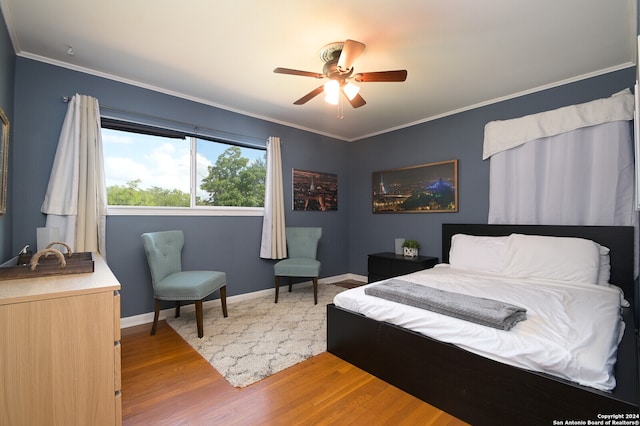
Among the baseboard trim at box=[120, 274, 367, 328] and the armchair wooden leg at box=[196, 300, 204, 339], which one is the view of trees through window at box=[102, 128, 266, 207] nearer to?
the baseboard trim at box=[120, 274, 367, 328]

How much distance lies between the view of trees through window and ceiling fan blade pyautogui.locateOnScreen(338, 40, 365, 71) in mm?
2159

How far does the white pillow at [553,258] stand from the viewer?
2.44 meters

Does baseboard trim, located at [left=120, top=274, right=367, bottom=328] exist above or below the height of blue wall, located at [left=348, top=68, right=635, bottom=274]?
below

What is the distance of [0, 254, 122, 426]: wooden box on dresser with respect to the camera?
3.67 feet

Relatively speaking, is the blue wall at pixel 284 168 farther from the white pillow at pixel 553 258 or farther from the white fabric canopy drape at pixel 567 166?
the white pillow at pixel 553 258

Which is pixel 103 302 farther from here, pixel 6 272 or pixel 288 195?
pixel 288 195

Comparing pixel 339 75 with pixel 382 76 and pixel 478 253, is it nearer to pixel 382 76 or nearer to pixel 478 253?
pixel 382 76

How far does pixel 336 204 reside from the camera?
494 cm

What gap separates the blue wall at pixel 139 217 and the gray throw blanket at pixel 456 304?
210 centimetres

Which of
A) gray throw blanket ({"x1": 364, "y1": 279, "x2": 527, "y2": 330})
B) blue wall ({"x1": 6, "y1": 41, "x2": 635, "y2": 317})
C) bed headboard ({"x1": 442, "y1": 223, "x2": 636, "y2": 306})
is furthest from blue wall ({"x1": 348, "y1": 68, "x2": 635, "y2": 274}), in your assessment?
gray throw blanket ({"x1": 364, "y1": 279, "x2": 527, "y2": 330})

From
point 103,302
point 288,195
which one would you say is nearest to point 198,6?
point 103,302

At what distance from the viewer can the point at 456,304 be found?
1771 millimetres

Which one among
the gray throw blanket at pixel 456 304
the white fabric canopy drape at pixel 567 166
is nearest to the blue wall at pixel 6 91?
the gray throw blanket at pixel 456 304

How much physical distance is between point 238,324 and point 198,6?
9.03ft
